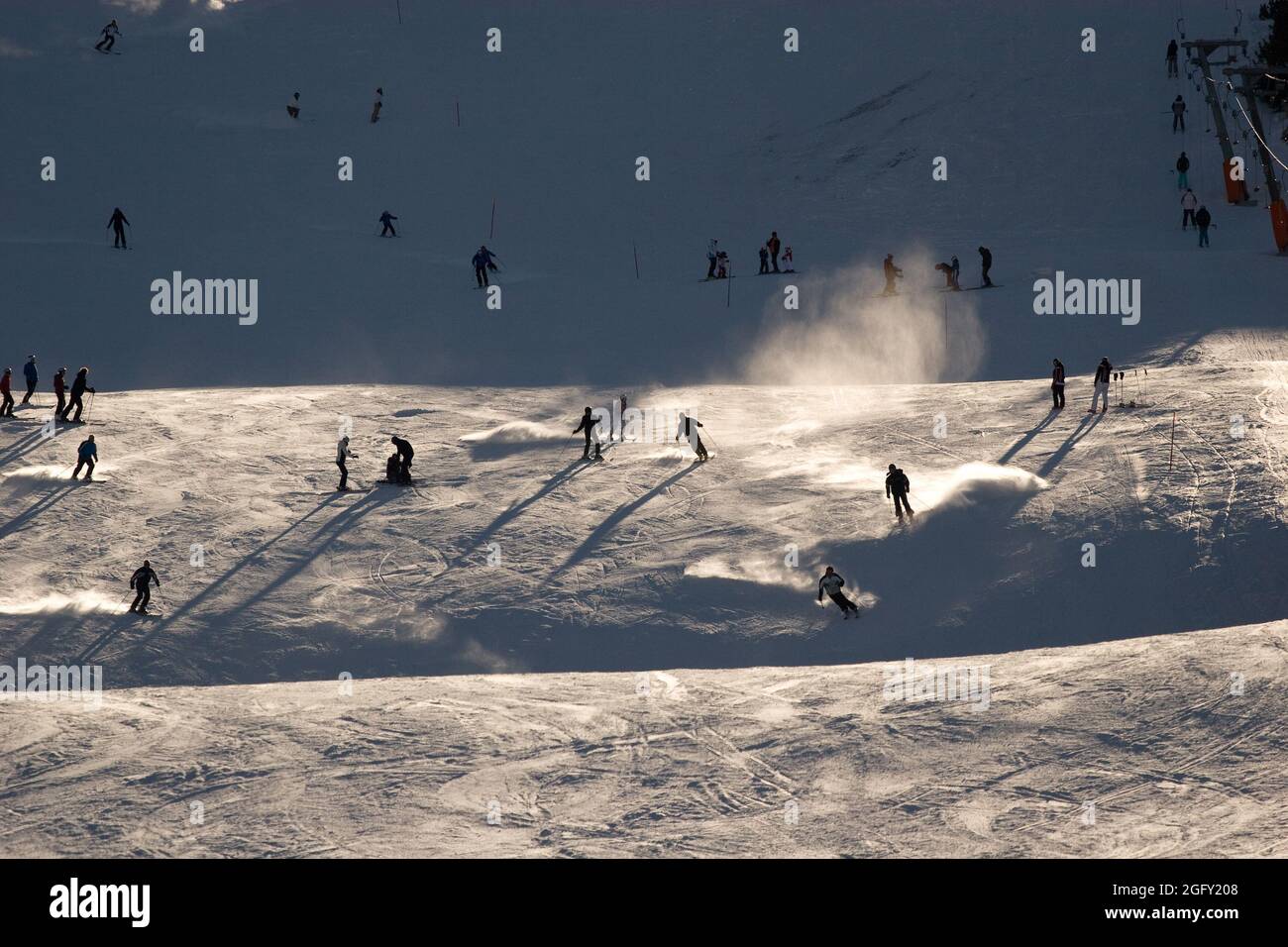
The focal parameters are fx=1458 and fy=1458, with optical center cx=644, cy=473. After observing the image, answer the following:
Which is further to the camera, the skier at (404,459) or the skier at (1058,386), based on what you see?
the skier at (1058,386)

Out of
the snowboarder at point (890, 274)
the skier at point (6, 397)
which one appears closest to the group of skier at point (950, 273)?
the snowboarder at point (890, 274)

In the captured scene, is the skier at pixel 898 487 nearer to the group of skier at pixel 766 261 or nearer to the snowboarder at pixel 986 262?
the snowboarder at pixel 986 262

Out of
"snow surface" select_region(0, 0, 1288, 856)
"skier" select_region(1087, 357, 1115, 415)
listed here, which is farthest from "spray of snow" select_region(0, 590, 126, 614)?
"skier" select_region(1087, 357, 1115, 415)

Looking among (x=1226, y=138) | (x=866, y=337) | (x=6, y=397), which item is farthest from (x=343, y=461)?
(x=1226, y=138)

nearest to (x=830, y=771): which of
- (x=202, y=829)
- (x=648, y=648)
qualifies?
(x=648, y=648)

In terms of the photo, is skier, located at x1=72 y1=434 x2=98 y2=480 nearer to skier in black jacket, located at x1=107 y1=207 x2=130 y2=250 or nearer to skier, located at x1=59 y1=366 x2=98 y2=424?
Answer: skier, located at x1=59 y1=366 x2=98 y2=424

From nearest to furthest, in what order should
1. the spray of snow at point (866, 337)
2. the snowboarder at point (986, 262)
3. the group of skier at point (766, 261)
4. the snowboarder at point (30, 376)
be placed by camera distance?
1. the snowboarder at point (30, 376)
2. the spray of snow at point (866, 337)
3. the snowboarder at point (986, 262)
4. the group of skier at point (766, 261)

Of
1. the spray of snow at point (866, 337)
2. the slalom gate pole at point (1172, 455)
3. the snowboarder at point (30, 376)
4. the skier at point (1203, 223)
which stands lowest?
the slalom gate pole at point (1172, 455)
